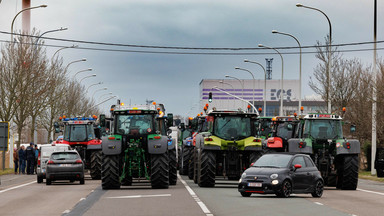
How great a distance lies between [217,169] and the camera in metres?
29.8

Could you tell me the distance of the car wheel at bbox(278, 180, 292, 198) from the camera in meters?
24.1

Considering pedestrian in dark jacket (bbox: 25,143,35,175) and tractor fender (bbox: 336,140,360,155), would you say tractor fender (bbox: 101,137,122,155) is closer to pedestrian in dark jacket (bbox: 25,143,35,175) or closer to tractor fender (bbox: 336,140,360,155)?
tractor fender (bbox: 336,140,360,155)

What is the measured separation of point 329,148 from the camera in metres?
30.6

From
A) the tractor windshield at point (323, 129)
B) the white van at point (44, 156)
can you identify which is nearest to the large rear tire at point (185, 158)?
the white van at point (44, 156)

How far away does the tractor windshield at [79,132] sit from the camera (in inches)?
1689

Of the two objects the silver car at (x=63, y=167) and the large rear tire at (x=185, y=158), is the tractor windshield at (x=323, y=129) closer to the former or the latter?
the large rear tire at (x=185, y=158)

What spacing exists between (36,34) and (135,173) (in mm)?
31648

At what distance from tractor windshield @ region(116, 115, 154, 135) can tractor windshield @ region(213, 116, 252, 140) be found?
266 centimetres

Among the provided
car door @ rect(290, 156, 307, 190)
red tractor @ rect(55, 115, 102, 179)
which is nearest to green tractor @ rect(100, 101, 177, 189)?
car door @ rect(290, 156, 307, 190)

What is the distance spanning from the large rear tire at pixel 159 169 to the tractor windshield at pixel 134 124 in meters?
1.19

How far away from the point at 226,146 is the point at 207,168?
1.22 meters

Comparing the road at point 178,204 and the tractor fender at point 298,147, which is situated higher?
the tractor fender at point 298,147

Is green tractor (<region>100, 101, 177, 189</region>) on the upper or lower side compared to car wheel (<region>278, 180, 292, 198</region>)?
upper

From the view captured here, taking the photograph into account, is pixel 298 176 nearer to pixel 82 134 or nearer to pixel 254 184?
pixel 254 184
